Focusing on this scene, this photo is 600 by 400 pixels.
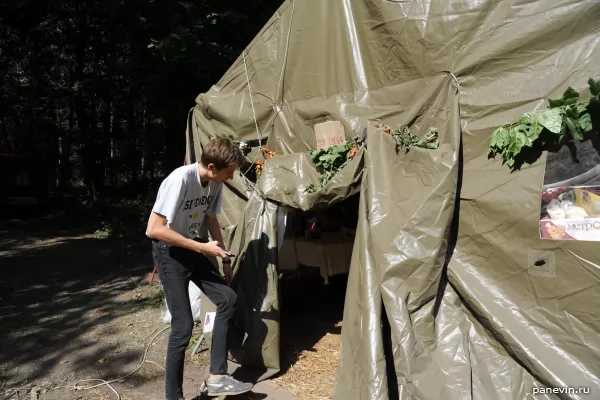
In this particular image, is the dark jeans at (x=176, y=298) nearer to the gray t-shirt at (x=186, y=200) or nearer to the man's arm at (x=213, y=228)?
the gray t-shirt at (x=186, y=200)

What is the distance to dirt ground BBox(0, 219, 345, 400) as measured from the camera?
4.00 m

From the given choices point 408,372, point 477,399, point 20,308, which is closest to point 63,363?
point 20,308

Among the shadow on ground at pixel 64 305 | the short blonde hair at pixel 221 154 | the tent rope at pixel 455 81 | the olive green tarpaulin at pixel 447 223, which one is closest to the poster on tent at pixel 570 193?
the olive green tarpaulin at pixel 447 223

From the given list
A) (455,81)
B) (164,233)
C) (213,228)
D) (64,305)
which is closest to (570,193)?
(455,81)

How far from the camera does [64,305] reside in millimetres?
6062

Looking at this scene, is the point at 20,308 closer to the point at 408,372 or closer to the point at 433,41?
the point at 408,372

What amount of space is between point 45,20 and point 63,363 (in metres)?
13.0

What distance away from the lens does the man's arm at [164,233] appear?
312 cm

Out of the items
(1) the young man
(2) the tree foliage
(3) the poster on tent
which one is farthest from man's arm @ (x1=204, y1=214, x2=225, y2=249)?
(2) the tree foliage

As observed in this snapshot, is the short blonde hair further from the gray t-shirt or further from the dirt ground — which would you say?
the dirt ground

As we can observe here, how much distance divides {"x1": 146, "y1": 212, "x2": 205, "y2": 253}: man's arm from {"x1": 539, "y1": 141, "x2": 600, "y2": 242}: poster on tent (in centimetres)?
230

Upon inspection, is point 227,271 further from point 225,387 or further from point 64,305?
point 64,305

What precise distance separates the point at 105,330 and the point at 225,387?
232cm

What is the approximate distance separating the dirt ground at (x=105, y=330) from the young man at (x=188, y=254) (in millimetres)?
502
